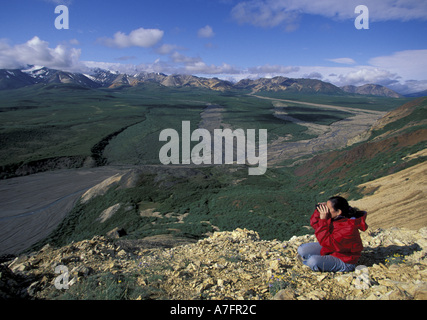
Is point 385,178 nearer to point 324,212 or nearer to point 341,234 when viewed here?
point 341,234

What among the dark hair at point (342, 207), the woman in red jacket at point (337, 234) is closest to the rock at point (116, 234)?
the woman in red jacket at point (337, 234)

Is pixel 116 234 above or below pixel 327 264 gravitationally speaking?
below

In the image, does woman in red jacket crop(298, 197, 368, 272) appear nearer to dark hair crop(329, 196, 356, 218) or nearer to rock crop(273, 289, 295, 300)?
dark hair crop(329, 196, 356, 218)

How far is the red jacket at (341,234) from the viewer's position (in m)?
4.19

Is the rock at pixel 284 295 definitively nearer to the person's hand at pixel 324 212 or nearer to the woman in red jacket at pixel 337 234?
the woman in red jacket at pixel 337 234

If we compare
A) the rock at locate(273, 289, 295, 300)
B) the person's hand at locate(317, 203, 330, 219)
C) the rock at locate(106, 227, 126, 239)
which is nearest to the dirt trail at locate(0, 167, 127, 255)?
the rock at locate(106, 227, 126, 239)

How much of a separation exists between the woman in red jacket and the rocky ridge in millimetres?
209

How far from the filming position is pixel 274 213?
17.7 m

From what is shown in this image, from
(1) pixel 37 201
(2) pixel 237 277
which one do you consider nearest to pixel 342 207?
(2) pixel 237 277

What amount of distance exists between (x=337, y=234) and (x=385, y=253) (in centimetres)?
224

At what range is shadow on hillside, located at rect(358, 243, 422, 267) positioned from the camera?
5.06 meters

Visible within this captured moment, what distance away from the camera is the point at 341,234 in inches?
169
